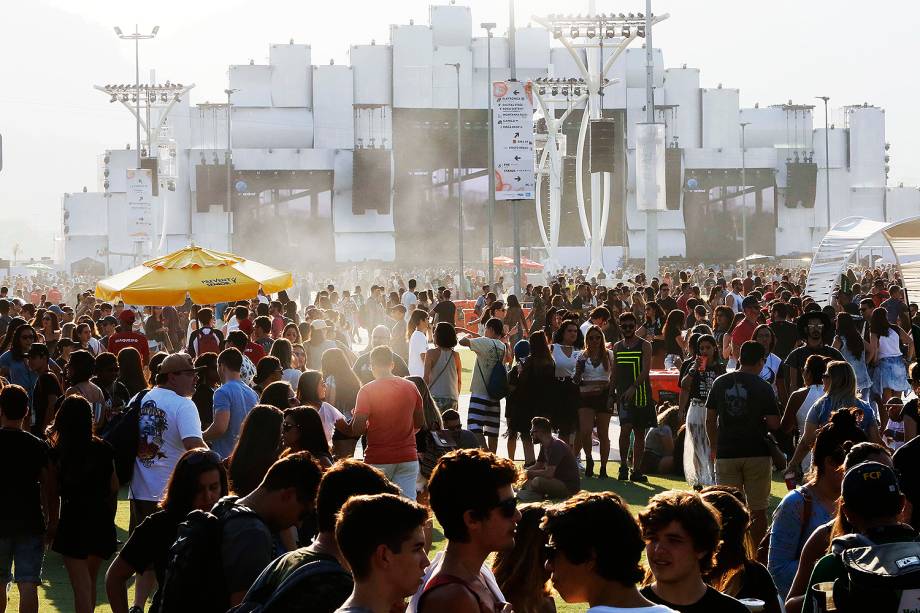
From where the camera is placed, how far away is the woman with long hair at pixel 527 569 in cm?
484

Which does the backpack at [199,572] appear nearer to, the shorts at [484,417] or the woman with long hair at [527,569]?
the woman with long hair at [527,569]

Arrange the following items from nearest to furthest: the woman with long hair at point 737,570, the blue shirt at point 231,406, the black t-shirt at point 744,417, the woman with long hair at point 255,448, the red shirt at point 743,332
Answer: the woman with long hair at point 737,570, the woman with long hair at point 255,448, the blue shirt at point 231,406, the black t-shirt at point 744,417, the red shirt at point 743,332

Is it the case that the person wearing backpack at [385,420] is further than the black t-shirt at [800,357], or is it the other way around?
the black t-shirt at [800,357]

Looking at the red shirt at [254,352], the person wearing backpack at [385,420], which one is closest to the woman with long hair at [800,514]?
the person wearing backpack at [385,420]

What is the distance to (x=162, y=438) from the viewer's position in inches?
320

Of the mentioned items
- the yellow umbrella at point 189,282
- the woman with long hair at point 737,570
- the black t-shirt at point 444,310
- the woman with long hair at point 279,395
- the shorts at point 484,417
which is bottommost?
the shorts at point 484,417

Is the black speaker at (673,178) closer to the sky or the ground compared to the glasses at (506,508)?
closer to the sky

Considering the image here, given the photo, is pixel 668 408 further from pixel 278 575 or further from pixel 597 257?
pixel 597 257

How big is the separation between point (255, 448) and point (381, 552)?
348 cm

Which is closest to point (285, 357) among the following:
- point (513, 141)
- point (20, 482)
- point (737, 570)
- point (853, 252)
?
point (20, 482)

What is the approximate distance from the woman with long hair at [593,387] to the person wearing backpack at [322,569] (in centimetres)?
881

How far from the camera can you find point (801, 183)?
87625mm

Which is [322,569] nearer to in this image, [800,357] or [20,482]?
[20,482]

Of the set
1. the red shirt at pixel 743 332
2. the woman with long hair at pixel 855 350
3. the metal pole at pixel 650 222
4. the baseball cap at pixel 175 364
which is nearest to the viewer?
the baseball cap at pixel 175 364
